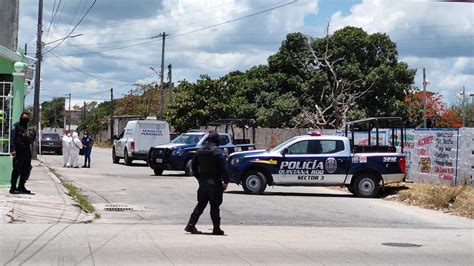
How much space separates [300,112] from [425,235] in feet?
88.8

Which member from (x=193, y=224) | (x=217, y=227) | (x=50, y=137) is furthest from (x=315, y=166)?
(x=50, y=137)

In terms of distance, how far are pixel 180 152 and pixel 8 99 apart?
388 inches

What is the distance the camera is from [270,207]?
1568 centimetres

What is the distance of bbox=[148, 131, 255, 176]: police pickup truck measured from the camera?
2536 centimetres

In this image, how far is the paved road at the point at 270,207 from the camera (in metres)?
13.5

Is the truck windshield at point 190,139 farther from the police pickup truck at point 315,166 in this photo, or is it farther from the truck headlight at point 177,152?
the police pickup truck at point 315,166

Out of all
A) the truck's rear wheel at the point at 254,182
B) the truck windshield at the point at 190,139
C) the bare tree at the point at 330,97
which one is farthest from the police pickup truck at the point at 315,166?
the bare tree at the point at 330,97

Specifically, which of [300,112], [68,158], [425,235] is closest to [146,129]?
[68,158]

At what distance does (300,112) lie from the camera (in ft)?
128

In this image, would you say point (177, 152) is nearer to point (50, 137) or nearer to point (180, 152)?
point (180, 152)

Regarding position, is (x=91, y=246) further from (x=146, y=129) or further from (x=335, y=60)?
(x=335, y=60)

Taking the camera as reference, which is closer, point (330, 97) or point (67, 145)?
point (67, 145)

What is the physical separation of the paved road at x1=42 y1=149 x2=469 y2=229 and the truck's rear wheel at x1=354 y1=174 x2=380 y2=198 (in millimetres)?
299

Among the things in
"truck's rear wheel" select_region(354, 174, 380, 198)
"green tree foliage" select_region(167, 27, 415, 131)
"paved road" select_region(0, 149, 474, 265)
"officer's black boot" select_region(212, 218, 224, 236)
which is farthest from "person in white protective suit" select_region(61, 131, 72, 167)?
"officer's black boot" select_region(212, 218, 224, 236)
